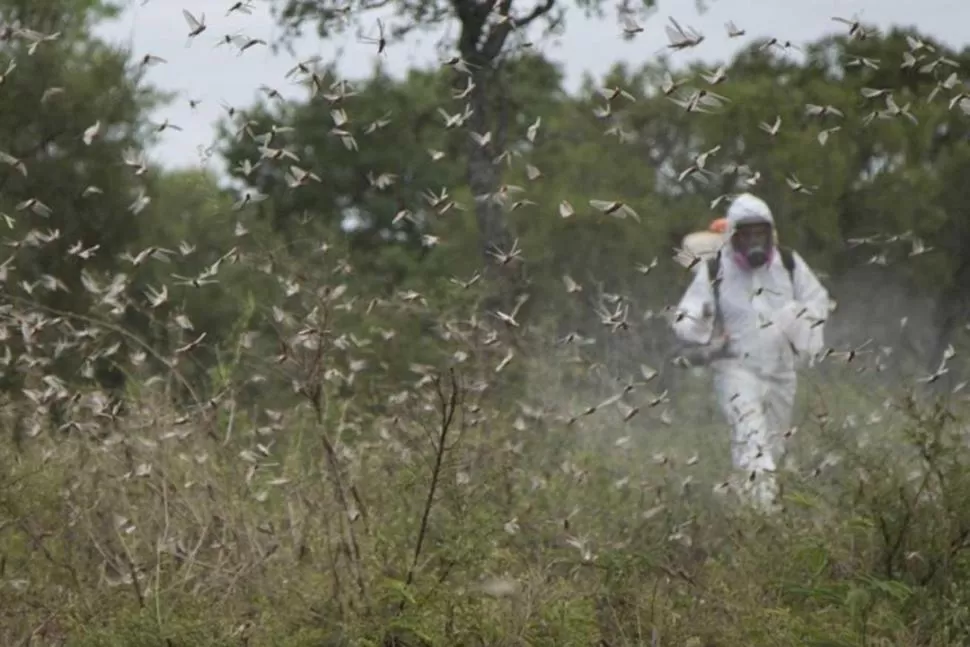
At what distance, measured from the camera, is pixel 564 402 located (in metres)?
10.7

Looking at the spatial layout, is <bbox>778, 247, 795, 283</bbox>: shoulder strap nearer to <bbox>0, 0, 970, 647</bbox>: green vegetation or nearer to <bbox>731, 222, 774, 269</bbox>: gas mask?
<bbox>731, 222, 774, 269</bbox>: gas mask

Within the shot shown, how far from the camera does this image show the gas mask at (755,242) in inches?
469

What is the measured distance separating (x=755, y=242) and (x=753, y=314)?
1.31ft

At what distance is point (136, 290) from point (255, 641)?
18.8 meters

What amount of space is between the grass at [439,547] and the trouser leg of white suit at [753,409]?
6.40ft

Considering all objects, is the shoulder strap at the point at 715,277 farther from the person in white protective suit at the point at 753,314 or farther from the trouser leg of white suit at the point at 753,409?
the trouser leg of white suit at the point at 753,409

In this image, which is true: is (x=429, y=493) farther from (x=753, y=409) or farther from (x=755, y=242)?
(x=755, y=242)

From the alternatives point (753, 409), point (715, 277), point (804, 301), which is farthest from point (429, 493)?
point (804, 301)

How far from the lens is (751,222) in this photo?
39.1ft

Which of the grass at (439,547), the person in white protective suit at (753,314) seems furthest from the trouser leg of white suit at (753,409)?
the grass at (439,547)

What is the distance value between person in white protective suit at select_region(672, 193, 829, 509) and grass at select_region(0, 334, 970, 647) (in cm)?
332

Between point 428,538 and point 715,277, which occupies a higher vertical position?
point 428,538

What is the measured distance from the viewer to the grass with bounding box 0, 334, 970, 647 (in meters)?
6.43

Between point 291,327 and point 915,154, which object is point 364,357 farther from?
point 915,154
